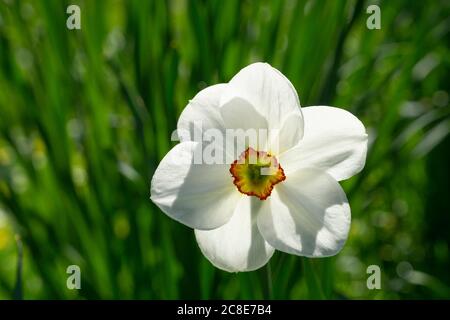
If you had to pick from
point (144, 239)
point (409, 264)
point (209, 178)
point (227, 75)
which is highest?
point (227, 75)

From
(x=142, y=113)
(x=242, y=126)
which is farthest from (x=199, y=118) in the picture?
(x=142, y=113)

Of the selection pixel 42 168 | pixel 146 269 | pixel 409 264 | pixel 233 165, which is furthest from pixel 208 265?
pixel 409 264

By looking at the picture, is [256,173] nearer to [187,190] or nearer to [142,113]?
[187,190]

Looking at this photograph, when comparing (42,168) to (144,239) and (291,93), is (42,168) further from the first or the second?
(291,93)

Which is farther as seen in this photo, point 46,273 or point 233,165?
point 46,273

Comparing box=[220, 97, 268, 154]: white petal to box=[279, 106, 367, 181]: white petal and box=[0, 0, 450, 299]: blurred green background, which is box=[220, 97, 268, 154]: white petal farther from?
box=[0, 0, 450, 299]: blurred green background

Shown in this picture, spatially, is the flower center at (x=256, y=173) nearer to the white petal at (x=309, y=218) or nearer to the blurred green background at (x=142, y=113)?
the white petal at (x=309, y=218)
